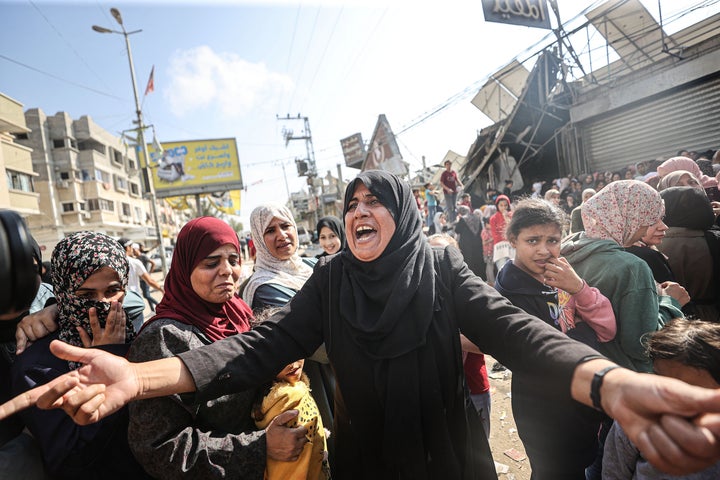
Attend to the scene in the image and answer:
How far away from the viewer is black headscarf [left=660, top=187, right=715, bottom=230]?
2.55m

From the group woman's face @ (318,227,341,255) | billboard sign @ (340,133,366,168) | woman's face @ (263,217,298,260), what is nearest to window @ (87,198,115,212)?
billboard sign @ (340,133,366,168)

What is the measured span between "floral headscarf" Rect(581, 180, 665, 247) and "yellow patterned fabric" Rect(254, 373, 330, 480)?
1.99 meters

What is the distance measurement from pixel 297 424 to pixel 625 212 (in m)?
2.24

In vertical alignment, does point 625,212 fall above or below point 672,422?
above

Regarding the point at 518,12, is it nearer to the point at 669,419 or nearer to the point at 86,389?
the point at 669,419

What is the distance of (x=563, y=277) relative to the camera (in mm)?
1739

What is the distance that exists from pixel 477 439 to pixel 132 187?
4787 centimetres

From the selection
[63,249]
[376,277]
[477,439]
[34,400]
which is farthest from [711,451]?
[63,249]

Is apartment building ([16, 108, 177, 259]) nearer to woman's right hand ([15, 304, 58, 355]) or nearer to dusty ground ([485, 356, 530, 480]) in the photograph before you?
woman's right hand ([15, 304, 58, 355])

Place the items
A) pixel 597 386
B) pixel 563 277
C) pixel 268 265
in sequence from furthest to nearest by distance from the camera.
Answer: pixel 268 265 → pixel 563 277 → pixel 597 386

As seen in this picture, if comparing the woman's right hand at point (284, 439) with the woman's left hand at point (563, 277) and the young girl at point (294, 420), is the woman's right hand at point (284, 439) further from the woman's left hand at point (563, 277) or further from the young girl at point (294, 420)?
the woman's left hand at point (563, 277)

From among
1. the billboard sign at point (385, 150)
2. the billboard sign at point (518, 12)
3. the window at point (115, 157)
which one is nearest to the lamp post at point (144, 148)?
the billboard sign at point (385, 150)

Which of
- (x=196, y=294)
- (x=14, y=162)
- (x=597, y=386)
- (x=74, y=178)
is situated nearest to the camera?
(x=597, y=386)

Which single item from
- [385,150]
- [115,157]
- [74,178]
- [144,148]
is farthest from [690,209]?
[115,157]
